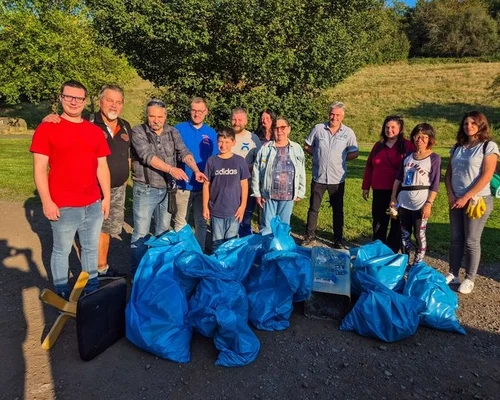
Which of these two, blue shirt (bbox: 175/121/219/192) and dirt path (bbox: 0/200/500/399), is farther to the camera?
blue shirt (bbox: 175/121/219/192)

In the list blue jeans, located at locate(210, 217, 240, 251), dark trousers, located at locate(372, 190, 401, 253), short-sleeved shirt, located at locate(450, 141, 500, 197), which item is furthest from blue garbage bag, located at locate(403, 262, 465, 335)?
blue jeans, located at locate(210, 217, 240, 251)

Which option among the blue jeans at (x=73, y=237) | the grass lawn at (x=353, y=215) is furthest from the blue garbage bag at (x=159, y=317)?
the grass lawn at (x=353, y=215)

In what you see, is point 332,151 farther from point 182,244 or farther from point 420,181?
point 182,244

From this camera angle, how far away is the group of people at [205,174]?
116 inches

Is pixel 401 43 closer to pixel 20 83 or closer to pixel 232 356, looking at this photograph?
pixel 20 83

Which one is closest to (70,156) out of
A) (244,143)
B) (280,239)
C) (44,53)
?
(280,239)

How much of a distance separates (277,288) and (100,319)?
1.44m

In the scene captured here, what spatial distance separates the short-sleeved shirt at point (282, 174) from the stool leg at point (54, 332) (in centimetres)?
247

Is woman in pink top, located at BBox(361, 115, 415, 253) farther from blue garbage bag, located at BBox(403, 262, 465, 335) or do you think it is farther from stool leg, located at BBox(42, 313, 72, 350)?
stool leg, located at BBox(42, 313, 72, 350)

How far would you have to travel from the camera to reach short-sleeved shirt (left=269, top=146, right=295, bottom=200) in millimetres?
4277

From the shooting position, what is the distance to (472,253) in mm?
3807

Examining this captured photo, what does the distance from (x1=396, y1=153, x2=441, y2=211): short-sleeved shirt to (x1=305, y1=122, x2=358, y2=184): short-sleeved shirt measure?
3.08 feet

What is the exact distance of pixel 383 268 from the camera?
342 centimetres

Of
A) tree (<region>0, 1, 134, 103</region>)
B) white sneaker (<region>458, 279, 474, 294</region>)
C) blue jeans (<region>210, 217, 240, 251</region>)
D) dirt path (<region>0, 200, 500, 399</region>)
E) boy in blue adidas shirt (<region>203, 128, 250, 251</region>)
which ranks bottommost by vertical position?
dirt path (<region>0, 200, 500, 399</region>)
